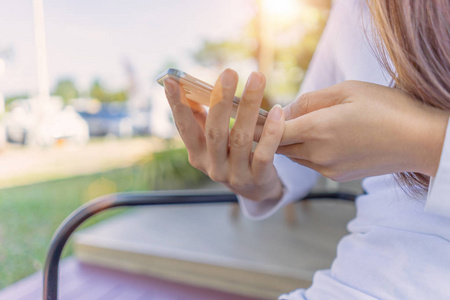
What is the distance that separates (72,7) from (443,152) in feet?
25.8

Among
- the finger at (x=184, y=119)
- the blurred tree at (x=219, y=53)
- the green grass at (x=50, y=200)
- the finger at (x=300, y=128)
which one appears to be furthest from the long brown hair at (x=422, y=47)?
the blurred tree at (x=219, y=53)

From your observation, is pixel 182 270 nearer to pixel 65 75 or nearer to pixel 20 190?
pixel 20 190

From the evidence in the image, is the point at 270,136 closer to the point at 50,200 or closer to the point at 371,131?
the point at 371,131

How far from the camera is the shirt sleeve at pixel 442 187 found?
0.37 m

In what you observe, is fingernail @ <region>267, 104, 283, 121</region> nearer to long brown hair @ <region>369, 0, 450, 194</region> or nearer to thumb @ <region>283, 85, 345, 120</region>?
thumb @ <region>283, 85, 345, 120</region>

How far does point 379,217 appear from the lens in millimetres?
551

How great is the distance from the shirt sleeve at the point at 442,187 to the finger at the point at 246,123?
207 mm

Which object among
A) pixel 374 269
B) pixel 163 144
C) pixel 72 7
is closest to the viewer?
pixel 374 269

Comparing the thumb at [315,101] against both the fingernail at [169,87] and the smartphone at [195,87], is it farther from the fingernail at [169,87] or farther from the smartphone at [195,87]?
Answer: the fingernail at [169,87]

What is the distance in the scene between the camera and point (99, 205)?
868mm

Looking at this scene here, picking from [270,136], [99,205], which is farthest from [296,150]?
[99,205]

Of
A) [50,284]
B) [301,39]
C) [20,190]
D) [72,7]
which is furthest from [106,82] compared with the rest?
[50,284]

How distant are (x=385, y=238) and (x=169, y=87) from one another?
381 millimetres

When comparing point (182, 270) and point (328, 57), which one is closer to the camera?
point (328, 57)
